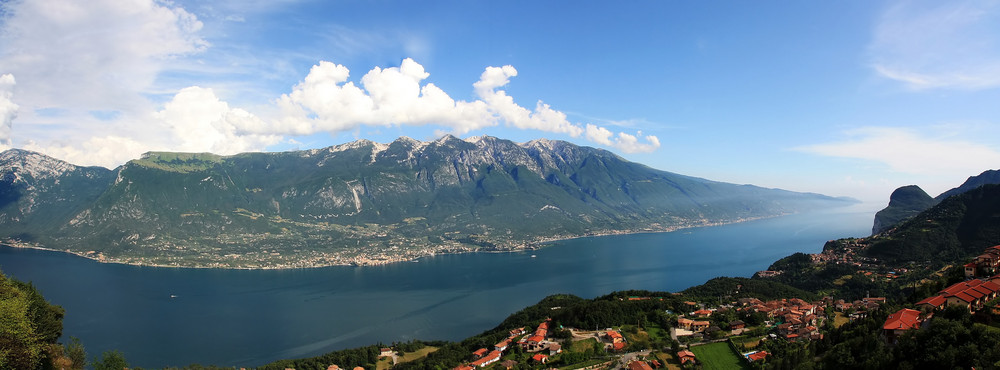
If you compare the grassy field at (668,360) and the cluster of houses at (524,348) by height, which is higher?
the grassy field at (668,360)

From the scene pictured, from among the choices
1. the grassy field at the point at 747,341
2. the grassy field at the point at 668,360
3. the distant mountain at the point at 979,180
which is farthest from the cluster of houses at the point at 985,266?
the distant mountain at the point at 979,180

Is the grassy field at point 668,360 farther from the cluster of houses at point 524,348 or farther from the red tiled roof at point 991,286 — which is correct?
the red tiled roof at point 991,286

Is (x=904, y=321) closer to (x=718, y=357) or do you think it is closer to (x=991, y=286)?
(x=991, y=286)

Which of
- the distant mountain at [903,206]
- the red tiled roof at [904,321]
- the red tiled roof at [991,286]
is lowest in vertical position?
the red tiled roof at [904,321]

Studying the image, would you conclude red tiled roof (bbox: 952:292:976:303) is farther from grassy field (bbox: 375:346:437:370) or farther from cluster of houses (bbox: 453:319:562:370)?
grassy field (bbox: 375:346:437:370)

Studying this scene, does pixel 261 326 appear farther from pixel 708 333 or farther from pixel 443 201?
pixel 443 201

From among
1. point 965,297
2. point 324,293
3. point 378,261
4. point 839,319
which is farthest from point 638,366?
point 378,261

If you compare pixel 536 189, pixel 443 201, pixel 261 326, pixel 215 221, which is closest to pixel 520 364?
pixel 261 326
